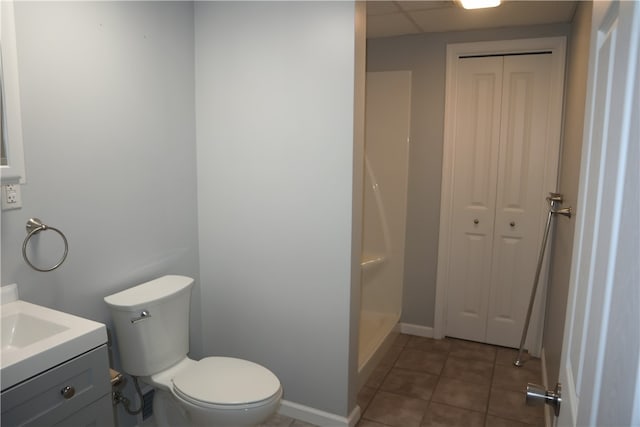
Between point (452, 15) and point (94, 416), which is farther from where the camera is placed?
point (452, 15)

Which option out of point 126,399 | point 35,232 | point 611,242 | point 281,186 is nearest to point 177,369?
point 126,399

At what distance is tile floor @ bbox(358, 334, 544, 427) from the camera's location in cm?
249

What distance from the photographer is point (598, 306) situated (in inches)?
24.3

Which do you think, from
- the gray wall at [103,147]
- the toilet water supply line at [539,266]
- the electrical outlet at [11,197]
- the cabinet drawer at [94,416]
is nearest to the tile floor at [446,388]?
the toilet water supply line at [539,266]

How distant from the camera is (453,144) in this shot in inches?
129

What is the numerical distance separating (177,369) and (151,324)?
284mm

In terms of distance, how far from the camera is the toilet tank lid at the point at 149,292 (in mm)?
1918

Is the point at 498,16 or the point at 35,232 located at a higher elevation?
the point at 498,16

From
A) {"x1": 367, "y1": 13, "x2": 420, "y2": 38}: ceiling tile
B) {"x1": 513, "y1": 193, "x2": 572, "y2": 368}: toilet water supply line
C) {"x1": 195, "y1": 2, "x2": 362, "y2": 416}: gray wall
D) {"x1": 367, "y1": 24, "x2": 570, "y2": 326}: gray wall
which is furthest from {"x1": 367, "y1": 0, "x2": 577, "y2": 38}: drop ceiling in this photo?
{"x1": 513, "y1": 193, "x2": 572, "y2": 368}: toilet water supply line

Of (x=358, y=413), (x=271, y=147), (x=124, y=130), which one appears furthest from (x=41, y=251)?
(x=358, y=413)

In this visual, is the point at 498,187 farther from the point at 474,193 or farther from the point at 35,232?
the point at 35,232

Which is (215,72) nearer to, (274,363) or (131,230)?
(131,230)

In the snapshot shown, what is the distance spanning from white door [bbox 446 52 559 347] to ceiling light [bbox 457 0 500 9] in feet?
2.34

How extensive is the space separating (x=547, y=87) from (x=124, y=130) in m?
2.66
